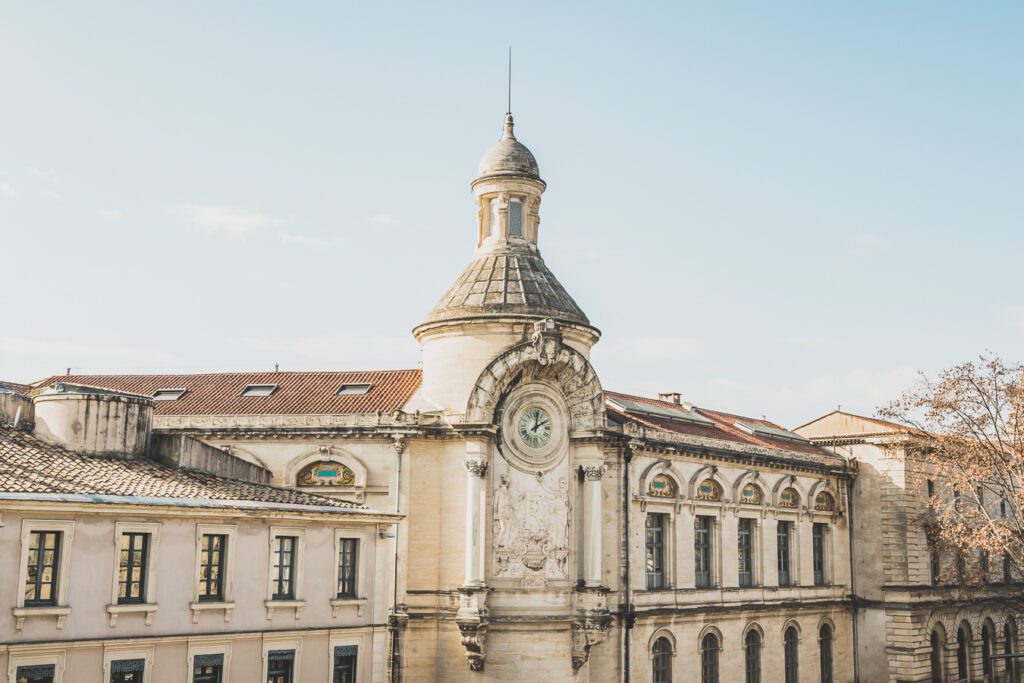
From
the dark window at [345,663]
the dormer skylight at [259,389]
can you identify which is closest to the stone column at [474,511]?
the dark window at [345,663]

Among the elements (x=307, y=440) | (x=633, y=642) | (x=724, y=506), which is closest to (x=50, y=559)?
(x=307, y=440)

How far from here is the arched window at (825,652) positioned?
55.3 metres

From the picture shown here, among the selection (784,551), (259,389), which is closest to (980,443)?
(784,551)

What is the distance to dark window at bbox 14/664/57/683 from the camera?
27641 mm

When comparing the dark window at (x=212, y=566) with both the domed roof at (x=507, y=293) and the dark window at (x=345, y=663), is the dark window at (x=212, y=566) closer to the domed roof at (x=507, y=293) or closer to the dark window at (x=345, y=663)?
the dark window at (x=345, y=663)

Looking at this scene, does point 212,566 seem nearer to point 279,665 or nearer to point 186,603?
point 186,603

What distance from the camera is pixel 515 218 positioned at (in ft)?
154

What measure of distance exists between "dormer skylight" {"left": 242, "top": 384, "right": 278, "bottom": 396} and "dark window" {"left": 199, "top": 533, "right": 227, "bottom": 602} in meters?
16.6

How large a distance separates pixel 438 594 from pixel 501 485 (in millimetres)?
4312

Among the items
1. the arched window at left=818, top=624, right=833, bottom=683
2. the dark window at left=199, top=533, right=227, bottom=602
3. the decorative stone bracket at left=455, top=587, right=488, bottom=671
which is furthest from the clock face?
the arched window at left=818, top=624, right=833, bottom=683

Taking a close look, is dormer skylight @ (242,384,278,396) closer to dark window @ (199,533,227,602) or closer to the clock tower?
the clock tower

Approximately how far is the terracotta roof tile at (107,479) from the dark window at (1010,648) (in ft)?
140

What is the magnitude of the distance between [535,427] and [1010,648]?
3629 cm

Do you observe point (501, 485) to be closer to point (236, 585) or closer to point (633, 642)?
point (633, 642)
